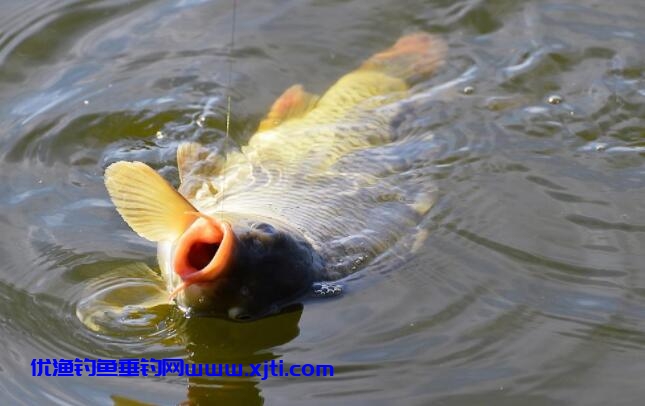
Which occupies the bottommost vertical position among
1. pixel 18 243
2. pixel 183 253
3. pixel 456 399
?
pixel 456 399

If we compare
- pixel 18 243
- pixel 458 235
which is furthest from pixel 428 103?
pixel 18 243

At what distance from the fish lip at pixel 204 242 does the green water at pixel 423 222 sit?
1.44ft

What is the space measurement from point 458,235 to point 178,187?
1.18m

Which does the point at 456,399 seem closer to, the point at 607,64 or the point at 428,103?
the point at 428,103

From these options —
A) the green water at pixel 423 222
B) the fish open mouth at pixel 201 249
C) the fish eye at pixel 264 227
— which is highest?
the fish open mouth at pixel 201 249

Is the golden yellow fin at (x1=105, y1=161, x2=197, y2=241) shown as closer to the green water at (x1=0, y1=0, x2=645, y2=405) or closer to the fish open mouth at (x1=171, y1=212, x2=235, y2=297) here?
the fish open mouth at (x1=171, y1=212, x2=235, y2=297)

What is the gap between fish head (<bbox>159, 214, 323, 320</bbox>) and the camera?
3578 mm

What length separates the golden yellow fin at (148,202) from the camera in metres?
3.72

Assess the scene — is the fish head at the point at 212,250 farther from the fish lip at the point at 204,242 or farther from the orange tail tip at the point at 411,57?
the orange tail tip at the point at 411,57

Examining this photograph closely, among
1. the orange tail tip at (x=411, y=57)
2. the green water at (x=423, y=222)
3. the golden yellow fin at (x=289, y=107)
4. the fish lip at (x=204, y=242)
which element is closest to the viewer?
the fish lip at (x=204, y=242)

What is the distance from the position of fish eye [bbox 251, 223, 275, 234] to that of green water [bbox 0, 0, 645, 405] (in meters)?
0.39

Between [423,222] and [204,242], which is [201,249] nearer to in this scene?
[204,242]

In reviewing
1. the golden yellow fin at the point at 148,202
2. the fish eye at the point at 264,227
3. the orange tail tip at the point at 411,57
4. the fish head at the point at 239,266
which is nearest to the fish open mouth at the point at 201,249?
the fish head at the point at 239,266

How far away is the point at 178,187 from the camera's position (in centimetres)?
497
